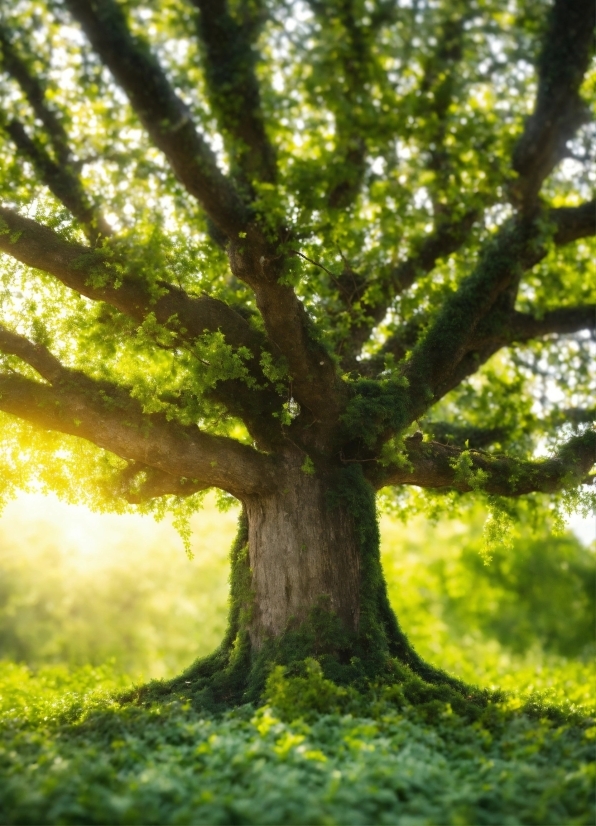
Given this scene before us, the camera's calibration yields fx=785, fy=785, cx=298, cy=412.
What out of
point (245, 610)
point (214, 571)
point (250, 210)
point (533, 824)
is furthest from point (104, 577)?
point (533, 824)

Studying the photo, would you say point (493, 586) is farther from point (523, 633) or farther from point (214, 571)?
point (214, 571)

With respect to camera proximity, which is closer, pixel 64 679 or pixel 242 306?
pixel 242 306

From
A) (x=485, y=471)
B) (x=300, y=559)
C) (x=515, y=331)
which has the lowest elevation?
(x=300, y=559)

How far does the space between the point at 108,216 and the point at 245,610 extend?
593 cm

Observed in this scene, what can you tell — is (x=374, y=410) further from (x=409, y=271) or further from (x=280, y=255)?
(x=409, y=271)

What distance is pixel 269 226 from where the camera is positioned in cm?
954

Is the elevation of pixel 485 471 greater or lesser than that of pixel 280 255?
lesser

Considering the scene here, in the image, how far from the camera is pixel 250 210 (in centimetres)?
952

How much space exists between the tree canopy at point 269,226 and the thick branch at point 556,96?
1.3 inches

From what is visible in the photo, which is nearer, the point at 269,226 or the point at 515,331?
the point at 269,226

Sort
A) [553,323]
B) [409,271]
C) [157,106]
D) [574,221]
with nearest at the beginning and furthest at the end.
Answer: [157,106] < [574,221] < [409,271] < [553,323]

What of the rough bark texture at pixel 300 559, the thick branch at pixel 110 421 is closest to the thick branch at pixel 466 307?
A: the rough bark texture at pixel 300 559

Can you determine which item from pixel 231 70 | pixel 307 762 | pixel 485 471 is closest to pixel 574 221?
pixel 485 471

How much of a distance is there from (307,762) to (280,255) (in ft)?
19.6
